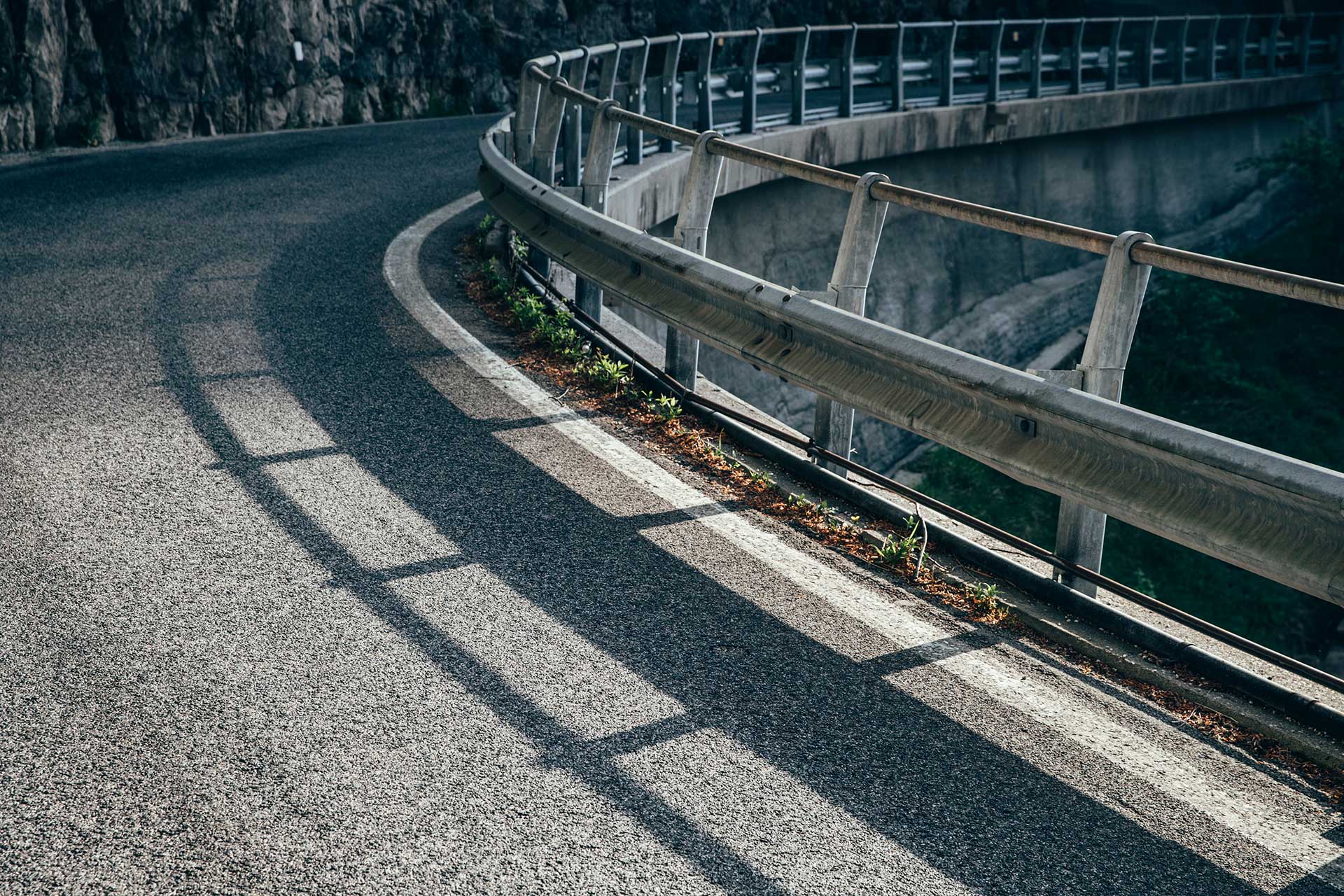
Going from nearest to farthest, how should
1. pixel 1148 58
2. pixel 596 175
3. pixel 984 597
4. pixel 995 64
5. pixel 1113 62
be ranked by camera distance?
pixel 984 597, pixel 596 175, pixel 995 64, pixel 1113 62, pixel 1148 58

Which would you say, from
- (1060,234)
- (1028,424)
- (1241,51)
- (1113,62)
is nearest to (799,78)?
(1113,62)

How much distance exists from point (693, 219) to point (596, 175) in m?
1.41

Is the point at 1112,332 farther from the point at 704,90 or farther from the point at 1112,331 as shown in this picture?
the point at 704,90

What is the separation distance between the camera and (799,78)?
15.4m

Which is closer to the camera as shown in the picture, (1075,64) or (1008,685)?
(1008,685)

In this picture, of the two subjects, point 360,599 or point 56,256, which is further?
point 56,256

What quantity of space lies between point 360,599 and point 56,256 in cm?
593

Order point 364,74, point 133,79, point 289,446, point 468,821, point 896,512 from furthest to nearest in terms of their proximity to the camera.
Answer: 1. point 364,74
2. point 133,79
3. point 289,446
4. point 896,512
5. point 468,821

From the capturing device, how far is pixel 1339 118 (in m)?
27.4

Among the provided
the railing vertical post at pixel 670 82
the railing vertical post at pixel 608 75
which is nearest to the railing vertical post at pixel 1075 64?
the railing vertical post at pixel 670 82

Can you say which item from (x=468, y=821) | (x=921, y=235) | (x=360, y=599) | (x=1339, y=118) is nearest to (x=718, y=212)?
(x=921, y=235)

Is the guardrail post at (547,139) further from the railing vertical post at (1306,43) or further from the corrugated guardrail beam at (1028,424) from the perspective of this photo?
the railing vertical post at (1306,43)

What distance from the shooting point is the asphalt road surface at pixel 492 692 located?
3.05 m

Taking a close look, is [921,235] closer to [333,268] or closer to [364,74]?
[364,74]
